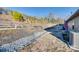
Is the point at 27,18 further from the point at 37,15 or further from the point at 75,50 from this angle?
the point at 75,50

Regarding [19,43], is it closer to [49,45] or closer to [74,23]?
[49,45]

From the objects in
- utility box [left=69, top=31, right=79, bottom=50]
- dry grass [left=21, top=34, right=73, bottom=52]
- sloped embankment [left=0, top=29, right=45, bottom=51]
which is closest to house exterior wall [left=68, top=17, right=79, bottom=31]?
utility box [left=69, top=31, right=79, bottom=50]

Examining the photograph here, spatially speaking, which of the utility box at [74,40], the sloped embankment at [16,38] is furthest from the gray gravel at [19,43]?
the utility box at [74,40]

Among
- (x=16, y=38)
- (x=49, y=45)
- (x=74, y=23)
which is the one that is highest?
(x=74, y=23)

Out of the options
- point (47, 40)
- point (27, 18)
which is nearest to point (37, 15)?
point (27, 18)

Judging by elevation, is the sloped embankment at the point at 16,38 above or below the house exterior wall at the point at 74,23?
below

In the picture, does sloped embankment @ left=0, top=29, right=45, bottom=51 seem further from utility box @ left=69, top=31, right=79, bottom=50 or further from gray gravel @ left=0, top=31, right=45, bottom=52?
utility box @ left=69, top=31, right=79, bottom=50

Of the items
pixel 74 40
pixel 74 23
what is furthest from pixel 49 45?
pixel 74 23

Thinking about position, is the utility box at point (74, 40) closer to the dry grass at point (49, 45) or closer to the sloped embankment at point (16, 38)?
the dry grass at point (49, 45)
